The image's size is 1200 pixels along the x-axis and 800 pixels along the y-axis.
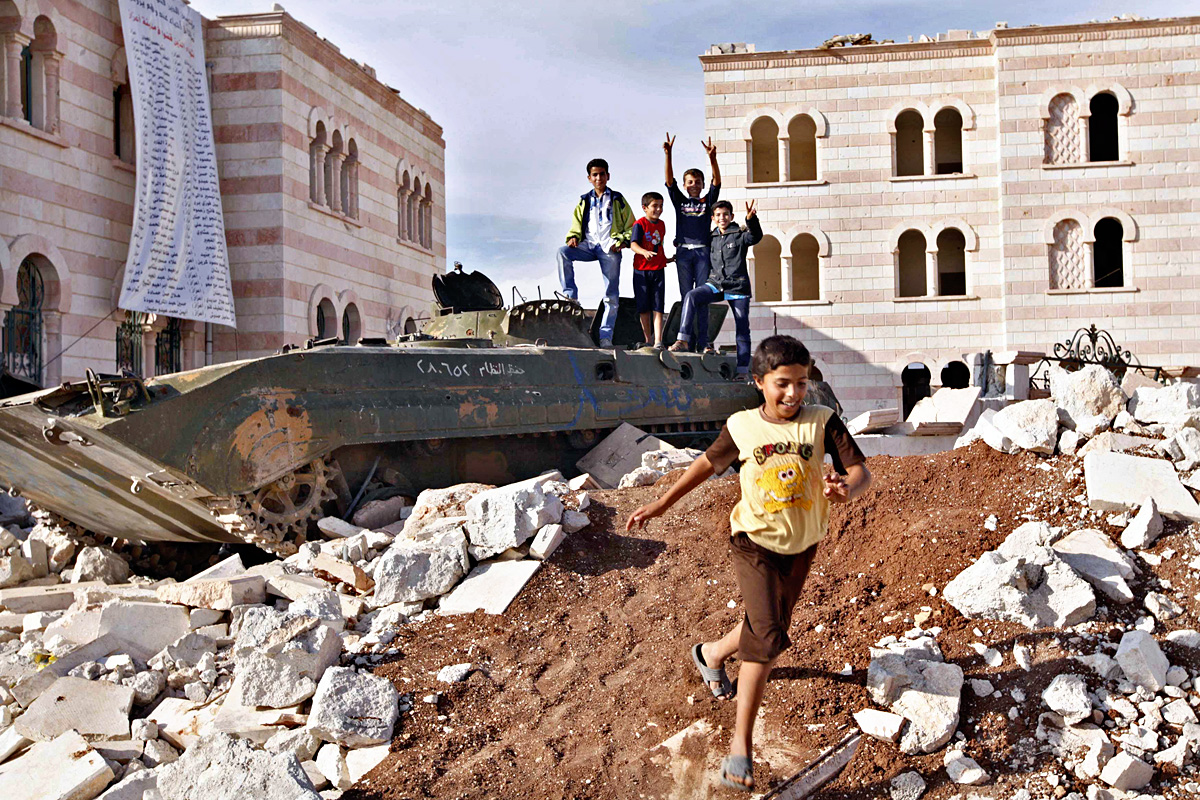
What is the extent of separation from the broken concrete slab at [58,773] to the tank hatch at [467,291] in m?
7.71

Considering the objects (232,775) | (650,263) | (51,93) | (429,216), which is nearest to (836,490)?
(232,775)

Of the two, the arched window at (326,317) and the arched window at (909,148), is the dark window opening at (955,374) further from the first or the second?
the arched window at (326,317)

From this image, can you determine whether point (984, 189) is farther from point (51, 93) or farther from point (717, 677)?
point (717, 677)

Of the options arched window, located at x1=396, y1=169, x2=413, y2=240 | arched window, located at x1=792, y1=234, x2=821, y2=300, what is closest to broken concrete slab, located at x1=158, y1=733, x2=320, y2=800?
arched window, located at x1=792, y1=234, x2=821, y2=300

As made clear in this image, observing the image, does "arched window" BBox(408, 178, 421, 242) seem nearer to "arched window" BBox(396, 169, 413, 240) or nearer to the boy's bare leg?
"arched window" BBox(396, 169, 413, 240)

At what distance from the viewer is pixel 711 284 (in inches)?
453

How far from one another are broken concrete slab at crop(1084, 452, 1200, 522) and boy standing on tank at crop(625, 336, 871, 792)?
8.05 ft

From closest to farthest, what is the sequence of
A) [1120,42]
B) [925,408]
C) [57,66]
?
[925,408], [57,66], [1120,42]

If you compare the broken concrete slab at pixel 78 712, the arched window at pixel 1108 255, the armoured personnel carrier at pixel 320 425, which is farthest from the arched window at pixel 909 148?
the broken concrete slab at pixel 78 712

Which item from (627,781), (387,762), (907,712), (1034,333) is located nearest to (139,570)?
(387,762)

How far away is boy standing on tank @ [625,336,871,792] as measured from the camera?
4168 millimetres

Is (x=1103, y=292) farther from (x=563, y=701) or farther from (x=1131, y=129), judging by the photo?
(x=563, y=701)

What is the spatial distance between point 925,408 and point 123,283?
12.7 metres

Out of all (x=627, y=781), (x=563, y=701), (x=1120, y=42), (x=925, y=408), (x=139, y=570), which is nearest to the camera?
(x=627, y=781)
